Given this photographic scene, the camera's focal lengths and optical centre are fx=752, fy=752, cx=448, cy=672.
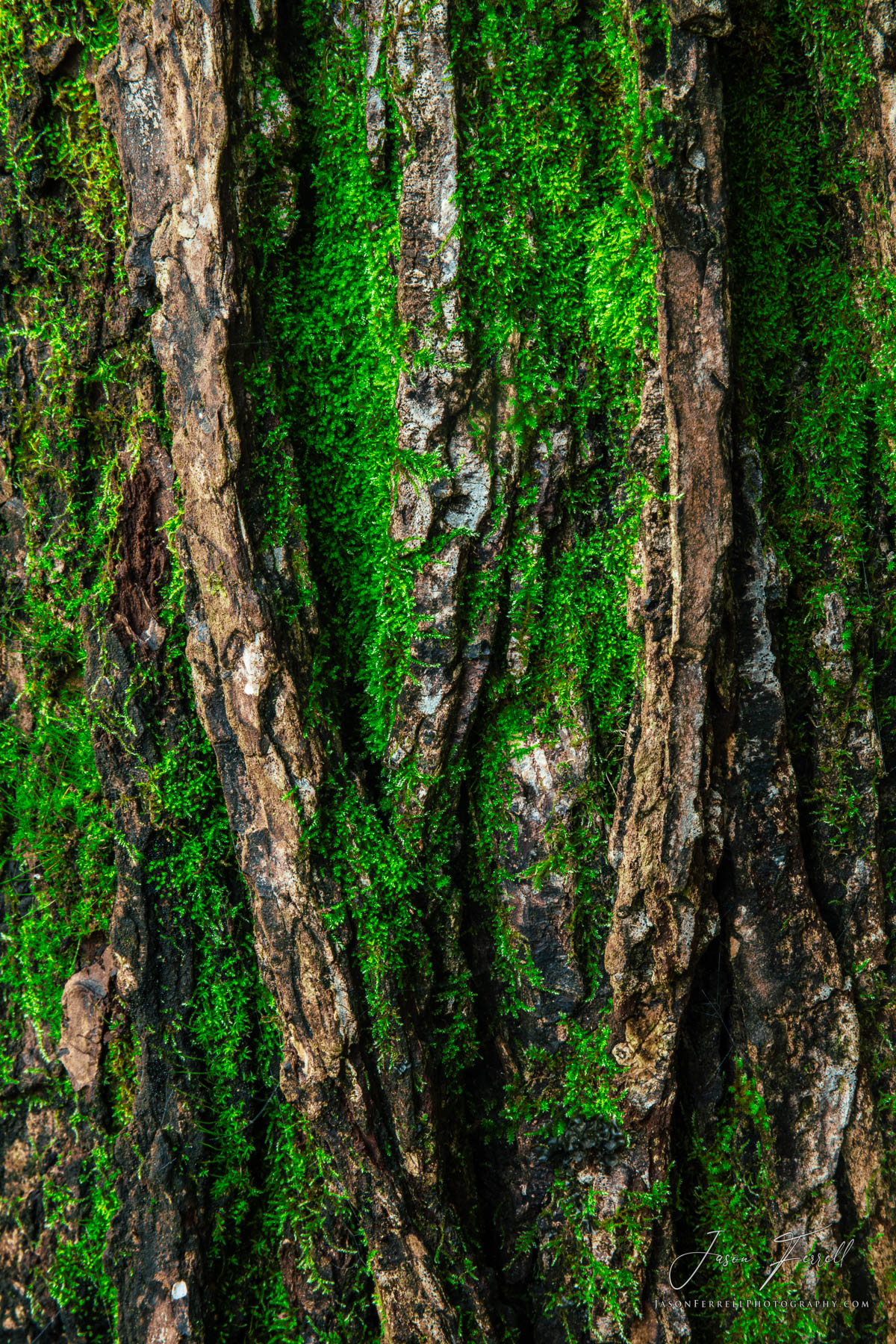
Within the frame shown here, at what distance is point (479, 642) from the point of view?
6.41 ft

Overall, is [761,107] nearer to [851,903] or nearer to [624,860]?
[624,860]

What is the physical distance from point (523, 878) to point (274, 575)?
3.41 feet

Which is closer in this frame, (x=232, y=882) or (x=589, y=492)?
(x=589, y=492)

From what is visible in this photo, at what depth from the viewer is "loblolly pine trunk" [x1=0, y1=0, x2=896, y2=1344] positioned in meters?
1.85

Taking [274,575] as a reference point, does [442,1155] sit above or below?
below

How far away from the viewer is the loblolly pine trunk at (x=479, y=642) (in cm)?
185

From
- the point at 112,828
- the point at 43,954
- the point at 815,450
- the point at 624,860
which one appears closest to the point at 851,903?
the point at 624,860

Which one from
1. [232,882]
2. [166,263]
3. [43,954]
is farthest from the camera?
[43,954]

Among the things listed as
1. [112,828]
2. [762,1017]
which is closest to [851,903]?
[762,1017]

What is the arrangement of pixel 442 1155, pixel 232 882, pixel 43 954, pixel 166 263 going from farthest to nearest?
pixel 43 954 → pixel 232 882 → pixel 442 1155 → pixel 166 263

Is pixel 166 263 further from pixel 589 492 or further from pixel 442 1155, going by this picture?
pixel 442 1155

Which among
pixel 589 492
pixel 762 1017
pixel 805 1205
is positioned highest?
pixel 589 492

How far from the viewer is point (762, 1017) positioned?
6.59 ft

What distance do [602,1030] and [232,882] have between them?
3.58 ft
